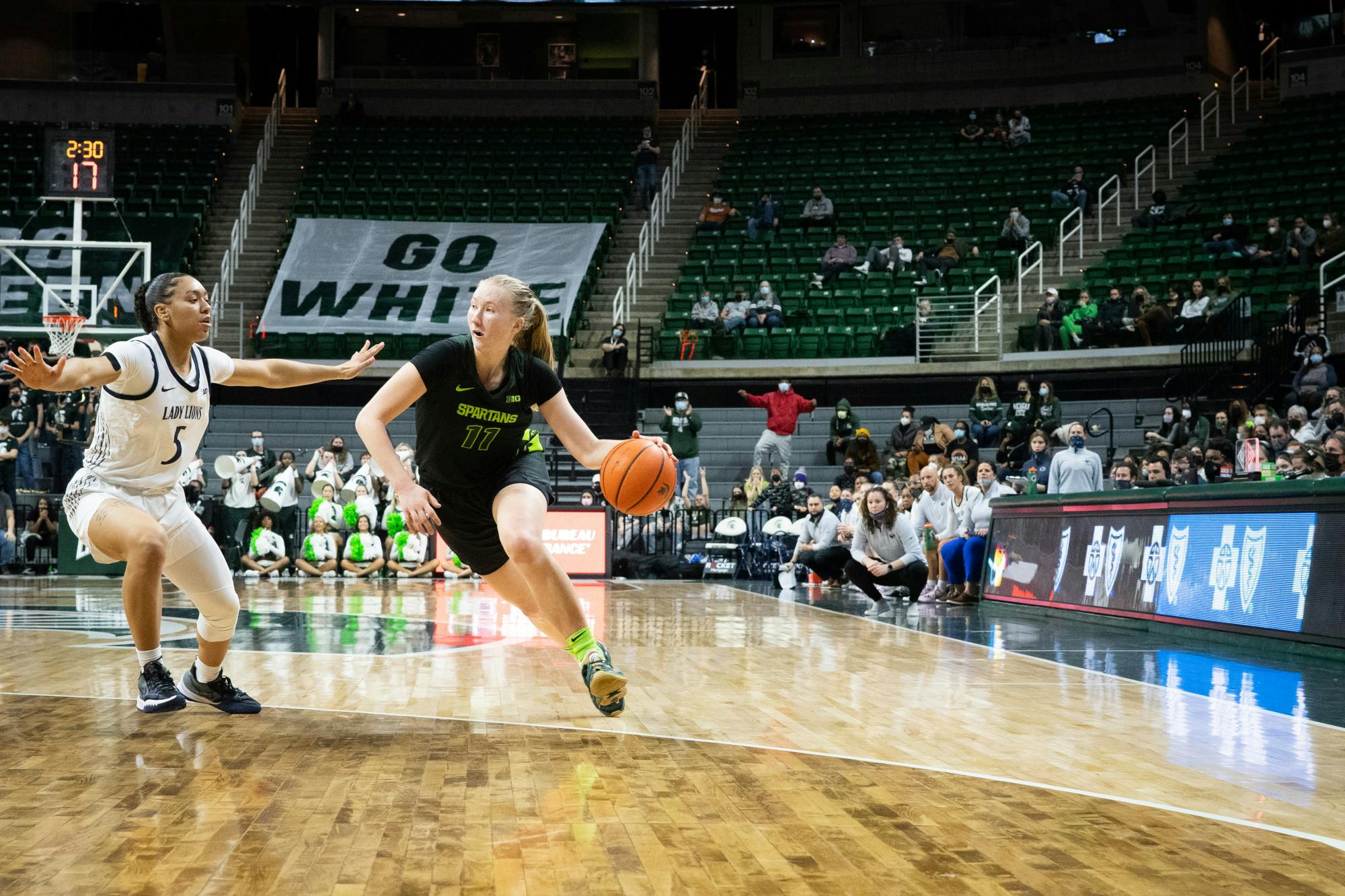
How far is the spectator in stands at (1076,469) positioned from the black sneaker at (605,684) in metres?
9.96

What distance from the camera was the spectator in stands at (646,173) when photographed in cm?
2858

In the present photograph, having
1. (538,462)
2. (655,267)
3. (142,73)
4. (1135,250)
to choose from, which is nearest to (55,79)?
(142,73)

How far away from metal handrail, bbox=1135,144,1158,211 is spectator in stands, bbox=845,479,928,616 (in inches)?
575

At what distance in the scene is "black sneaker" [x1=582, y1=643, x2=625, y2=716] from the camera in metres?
4.86

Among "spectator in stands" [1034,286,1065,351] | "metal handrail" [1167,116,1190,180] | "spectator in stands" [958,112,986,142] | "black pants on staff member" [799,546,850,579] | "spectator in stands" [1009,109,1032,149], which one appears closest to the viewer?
"black pants on staff member" [799,546,850,579]

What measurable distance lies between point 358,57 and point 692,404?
1591 cm

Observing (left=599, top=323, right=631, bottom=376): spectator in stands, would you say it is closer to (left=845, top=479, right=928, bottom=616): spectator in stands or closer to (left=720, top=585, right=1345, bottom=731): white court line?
(left=845, top=479, right=928, bottom=616): spectator in stands

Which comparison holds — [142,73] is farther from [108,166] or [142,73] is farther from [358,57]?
[108,166]

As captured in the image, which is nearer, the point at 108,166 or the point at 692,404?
the point at 108,166

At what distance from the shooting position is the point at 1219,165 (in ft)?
82.5

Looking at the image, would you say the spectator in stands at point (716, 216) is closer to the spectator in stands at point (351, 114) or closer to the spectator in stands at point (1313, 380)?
the spectator in stands at point (351, 114)

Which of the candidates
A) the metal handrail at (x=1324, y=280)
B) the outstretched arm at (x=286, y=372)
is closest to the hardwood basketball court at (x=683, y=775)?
the outstretched arm at (x=286, y=372)

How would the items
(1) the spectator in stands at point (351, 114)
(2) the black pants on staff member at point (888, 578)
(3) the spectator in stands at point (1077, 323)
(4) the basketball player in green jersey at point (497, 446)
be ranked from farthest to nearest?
(1) the spectator in stands at point (351, 114)
(3) the spectator in stands at point (1077, 323)
(2) the black pants on staff member at point (888, 578)
(4) the basketball player in green jersey at point (497, 446)

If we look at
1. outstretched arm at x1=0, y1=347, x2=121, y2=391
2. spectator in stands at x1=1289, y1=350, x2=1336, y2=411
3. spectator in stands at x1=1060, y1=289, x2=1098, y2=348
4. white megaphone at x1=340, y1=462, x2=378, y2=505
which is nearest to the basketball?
outstretched arm at x1=0, y1=347, x2=121, y2=391
